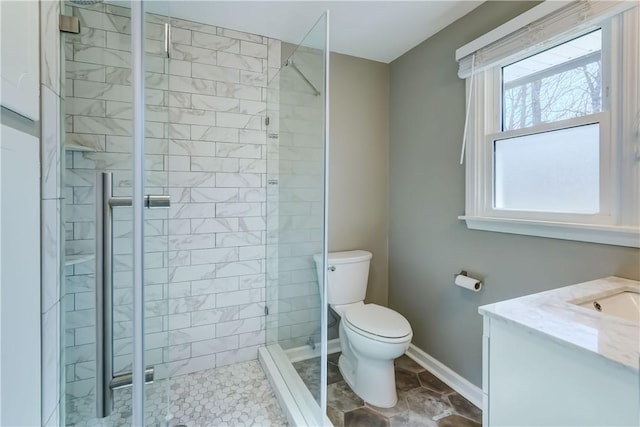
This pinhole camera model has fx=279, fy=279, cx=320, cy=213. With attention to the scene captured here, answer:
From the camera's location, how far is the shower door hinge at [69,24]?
0.82m

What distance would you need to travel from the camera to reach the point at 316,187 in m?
1.45

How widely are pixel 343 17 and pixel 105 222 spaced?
1.85 m

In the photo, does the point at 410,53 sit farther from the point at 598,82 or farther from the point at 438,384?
the point at 438,384

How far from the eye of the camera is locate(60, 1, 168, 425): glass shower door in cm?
70

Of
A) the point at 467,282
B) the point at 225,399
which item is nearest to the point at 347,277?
the point at 467,282

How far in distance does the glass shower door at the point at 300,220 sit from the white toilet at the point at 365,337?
24 centimetres

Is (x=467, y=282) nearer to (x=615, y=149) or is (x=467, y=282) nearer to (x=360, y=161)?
(x=615, y=149)

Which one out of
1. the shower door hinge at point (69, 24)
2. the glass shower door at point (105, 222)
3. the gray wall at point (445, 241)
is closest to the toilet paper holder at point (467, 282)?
the gray wall at point (445, 241)

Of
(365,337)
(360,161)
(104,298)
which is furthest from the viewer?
(360,161)

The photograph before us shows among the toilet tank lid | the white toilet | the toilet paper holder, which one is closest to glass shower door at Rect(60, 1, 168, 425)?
the white toilet

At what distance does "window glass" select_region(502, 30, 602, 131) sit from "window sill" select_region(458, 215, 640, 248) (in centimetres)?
52

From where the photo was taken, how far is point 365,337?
1597 mm

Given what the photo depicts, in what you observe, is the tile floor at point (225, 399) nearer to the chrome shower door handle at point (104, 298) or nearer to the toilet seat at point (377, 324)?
the toilet seat at point (377, 324)

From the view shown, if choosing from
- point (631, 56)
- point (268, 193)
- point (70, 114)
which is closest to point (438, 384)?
point (268, 193)
